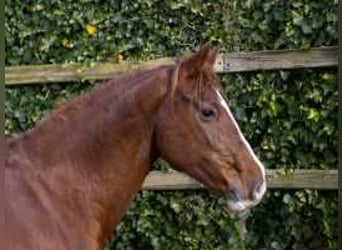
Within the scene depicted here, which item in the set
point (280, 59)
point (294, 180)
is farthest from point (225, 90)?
point (294, 180)

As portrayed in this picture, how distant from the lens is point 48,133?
2.67m

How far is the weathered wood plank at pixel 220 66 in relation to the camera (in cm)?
389

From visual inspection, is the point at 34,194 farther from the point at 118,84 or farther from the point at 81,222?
the point at 118,84

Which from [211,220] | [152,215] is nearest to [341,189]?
[211,220]

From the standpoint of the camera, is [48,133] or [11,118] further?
[11,118]

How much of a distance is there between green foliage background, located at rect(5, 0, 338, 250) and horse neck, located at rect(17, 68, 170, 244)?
1.42 m

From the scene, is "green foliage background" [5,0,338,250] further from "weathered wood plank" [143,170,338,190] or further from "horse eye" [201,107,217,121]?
"horse eye" [201,107,217,121]

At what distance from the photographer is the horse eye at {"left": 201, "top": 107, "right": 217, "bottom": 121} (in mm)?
2756

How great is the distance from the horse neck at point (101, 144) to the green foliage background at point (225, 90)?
142 cm

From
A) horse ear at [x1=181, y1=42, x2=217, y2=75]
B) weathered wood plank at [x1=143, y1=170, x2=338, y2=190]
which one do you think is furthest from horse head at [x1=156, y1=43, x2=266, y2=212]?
weathered wood plank at [x1=143, y1=170, x2=338, y2=190]

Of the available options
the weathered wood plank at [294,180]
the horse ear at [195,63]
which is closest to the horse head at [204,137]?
the horse ear at [195,63]

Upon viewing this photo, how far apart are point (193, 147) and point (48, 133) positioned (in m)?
0.54

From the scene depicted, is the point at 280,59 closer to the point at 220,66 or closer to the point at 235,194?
the point at 220,66

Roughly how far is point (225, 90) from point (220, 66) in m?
0.15
